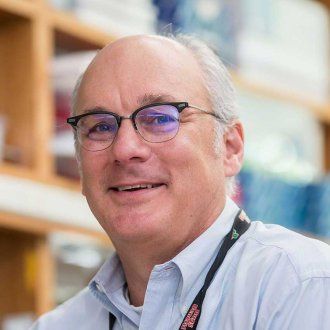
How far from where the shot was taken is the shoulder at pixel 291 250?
173 cm

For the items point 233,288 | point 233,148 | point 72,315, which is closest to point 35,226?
point 72,315

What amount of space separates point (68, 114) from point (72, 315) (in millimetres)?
1572

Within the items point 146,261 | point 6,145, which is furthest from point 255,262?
point 6,145

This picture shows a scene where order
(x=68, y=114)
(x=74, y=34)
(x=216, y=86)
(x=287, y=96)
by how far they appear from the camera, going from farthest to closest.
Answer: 1. (x=287, y=96)
2. (x=74, y=34)
3. (x=68, y=114)
4. (x=216, y=86)

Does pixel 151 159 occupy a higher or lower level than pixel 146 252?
higher

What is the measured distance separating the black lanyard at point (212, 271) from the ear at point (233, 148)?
10 centimetres

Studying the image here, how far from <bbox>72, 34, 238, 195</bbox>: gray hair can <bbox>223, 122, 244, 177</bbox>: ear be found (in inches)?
0.6

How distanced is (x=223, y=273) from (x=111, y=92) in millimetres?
374

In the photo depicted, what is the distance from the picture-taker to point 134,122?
6.28 ft

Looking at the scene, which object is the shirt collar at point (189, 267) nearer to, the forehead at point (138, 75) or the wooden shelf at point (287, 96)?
the forehead at point (138, 75)

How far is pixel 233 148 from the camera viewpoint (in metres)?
2.09

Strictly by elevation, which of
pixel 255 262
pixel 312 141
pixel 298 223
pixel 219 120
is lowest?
pixel 298 223

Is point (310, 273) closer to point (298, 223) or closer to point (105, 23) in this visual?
point (105, 23)

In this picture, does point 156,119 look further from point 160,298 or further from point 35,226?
point 35,226
